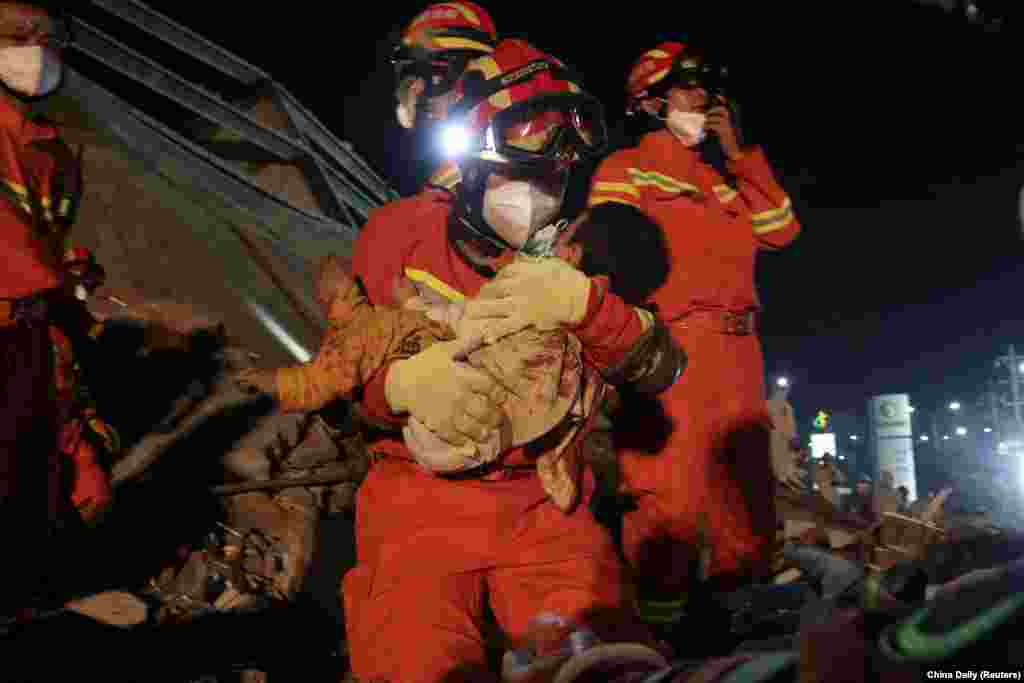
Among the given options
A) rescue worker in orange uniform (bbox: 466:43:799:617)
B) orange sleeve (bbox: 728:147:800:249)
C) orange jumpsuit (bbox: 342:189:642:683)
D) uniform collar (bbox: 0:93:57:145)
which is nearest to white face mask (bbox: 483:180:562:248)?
orange jumpsuit (bbox: 342:189:642:683)

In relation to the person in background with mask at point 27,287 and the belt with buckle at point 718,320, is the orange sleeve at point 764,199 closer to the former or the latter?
→ the belt with buckle at point 718,320

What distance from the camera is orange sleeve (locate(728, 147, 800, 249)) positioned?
10.7 ft

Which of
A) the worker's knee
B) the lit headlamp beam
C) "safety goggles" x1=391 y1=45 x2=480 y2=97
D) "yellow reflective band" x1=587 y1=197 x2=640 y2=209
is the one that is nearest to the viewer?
the worker's knee

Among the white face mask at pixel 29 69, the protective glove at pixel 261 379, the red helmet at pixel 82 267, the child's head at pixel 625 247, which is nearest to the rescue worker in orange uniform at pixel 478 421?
the protective glove at pixel 261 379

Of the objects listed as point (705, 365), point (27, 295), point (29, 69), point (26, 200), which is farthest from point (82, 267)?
point (705, 365)

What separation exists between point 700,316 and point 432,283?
1.43m

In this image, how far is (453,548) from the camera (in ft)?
5.98

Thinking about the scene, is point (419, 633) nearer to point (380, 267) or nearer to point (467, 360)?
point (467, 360)

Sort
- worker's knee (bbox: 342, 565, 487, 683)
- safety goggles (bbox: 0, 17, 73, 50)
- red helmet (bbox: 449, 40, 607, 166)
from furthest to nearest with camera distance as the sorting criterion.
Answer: safety goggles (bbox: 0, 17, 73, 50) < red helmet (bbox: 449, 40, 607, 166) < worker's knee (bbox: 342, 565, 487, 683)

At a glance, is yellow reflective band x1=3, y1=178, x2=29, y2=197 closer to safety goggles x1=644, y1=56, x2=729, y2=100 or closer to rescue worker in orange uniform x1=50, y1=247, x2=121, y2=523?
rescue worker in orange uniform x1=50, y1=247, x2=121, y2=523

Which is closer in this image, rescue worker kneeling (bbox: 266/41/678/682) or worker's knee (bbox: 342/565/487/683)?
worker's knee (bbox: 342/565/487/683)

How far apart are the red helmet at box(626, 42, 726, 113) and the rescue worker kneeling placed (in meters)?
1.32

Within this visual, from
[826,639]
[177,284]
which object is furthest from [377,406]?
[177,284]

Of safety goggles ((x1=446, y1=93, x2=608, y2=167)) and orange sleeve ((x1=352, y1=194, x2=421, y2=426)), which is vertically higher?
safety goggles ((x1=446, y1=93, x2=608, y2=167))
